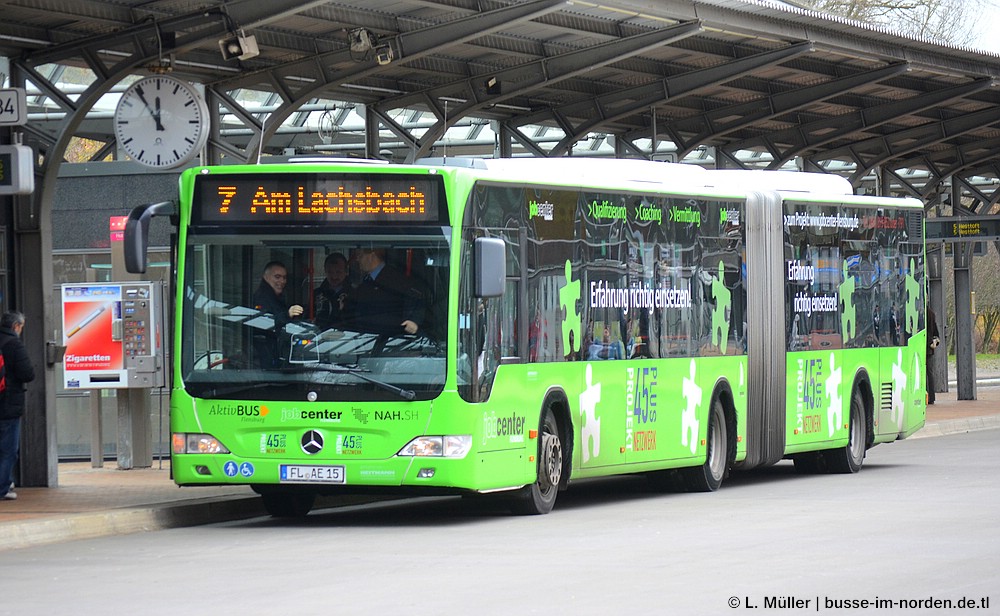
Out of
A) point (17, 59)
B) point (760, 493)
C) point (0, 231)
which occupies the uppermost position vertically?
point (17, 59)

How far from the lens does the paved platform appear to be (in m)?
14.4

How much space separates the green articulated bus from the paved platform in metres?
0.53

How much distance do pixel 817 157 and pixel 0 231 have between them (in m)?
17.1

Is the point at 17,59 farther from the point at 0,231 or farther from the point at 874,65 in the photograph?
the point at 874,65

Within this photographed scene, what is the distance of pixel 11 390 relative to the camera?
55.5 ft

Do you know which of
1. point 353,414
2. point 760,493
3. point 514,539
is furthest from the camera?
point 760,493

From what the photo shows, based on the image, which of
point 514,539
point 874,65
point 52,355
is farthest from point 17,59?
point 874,65

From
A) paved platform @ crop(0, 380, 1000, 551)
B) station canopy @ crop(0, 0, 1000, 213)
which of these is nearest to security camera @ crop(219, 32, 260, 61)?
station canopy @ crop(0, 0, 1000, 213)

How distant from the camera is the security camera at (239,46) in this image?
59.1ft

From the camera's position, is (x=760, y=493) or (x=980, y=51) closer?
(x=760, y=493)

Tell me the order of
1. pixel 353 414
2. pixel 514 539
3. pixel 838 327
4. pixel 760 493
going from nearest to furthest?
pixel 514 539 < pixel 353 414 < pixel 760 493 < pixel 838 327

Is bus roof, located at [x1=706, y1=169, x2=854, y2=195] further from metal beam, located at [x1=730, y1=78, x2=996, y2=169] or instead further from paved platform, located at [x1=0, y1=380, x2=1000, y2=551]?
metal beam, located at [x1=730, y1=78, x2=996, y2=169]

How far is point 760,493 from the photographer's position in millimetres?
18031

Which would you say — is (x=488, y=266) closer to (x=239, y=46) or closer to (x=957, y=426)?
(x=239, y=46)
